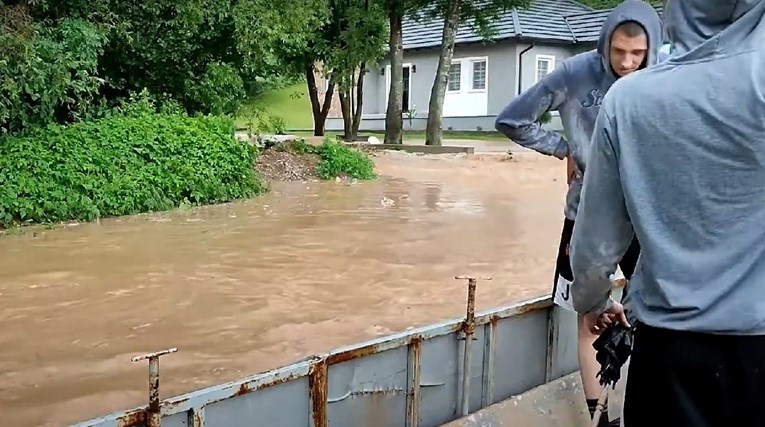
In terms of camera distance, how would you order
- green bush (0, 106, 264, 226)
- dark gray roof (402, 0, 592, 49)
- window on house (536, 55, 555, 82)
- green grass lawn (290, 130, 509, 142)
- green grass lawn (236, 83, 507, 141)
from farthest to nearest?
1. green grass lawn (236, 83, 507, 141)
2. window on house (536, 55, 555, 82)
3. dark gray roof (402, 0, 592, 49)
4. green grass lawn (290, 130, 509, 142)
5. green bush (0, 106, 264, 226)

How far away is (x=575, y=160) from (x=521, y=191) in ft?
36.4

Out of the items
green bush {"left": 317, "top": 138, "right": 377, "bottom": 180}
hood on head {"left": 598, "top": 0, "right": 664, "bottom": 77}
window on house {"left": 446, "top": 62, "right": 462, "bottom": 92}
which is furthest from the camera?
window on house {"left": 446, "top": 62, "right": 462, "bottom": 92}

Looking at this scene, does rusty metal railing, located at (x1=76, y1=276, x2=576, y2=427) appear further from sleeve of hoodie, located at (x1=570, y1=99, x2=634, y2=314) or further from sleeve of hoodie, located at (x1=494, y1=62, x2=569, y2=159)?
sleeve of hoodie, located at (x1=570, y1=99, x2=634, y2=314)

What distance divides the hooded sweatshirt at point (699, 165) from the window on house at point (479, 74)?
31.4 meters

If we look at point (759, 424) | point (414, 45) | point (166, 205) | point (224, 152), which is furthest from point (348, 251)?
point (414, 45)

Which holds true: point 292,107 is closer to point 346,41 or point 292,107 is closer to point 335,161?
point 346,41

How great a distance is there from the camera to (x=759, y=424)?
162 cm

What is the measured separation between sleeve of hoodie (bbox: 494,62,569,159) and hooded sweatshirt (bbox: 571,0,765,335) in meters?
1.67

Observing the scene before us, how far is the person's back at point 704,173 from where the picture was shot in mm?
1530

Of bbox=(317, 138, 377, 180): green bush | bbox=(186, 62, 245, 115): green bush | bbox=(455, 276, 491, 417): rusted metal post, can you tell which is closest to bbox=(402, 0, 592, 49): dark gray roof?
bbox=(317, 138, 377, 180): green bush

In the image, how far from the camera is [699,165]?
1.57m

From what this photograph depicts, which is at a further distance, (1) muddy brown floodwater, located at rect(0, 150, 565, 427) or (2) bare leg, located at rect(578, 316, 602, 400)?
(1) muddy brown floodwater, located at rect(0, 150, 565, 427)

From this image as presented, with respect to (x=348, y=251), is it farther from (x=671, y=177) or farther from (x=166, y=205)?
(x=671, y=177)

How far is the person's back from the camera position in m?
1.53
